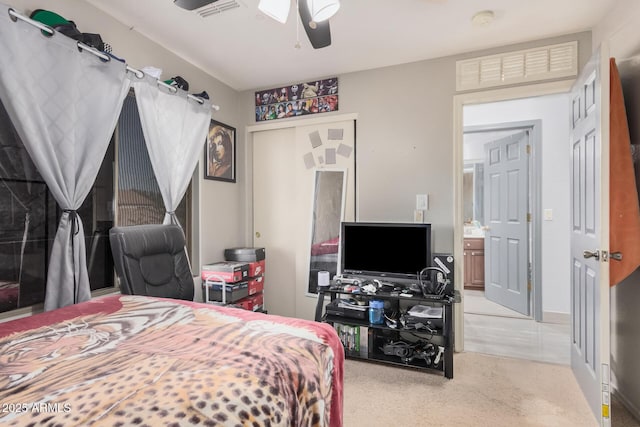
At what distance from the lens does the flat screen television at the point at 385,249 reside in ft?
8.51

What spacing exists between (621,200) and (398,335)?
1865 millimetres

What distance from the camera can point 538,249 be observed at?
3611 millimetres

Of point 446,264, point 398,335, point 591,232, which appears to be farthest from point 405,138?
point 398,335

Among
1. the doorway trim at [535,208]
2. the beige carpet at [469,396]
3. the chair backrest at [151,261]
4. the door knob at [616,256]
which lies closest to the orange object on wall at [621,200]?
the door knob at [616,256]

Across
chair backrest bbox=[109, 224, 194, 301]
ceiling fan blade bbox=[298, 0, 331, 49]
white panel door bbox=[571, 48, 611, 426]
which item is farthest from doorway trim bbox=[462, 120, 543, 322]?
chair backrest bbox=[109, 224, 194, 301]

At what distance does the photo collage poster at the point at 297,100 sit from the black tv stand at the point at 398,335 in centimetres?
181

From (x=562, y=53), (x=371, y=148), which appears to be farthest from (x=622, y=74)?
(x=371, y=148)

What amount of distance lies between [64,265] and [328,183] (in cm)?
219

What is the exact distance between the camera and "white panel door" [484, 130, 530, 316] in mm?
3773

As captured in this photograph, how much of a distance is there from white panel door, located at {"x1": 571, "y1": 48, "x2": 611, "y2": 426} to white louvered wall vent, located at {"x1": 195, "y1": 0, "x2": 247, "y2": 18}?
2.18 metres

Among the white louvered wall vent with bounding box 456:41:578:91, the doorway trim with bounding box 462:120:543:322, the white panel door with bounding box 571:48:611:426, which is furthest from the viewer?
the doorway trim with bounding box 462:120:543:322

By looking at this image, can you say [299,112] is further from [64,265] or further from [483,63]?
[64,265]

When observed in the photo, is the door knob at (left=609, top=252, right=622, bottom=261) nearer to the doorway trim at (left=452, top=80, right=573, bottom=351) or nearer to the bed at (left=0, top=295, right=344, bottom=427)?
the doorway trim at (left=452, top=80, right=573, bottom=351)

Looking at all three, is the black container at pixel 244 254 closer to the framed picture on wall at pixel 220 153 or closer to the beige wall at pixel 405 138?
the framed picture on wall at pixel 220 153
